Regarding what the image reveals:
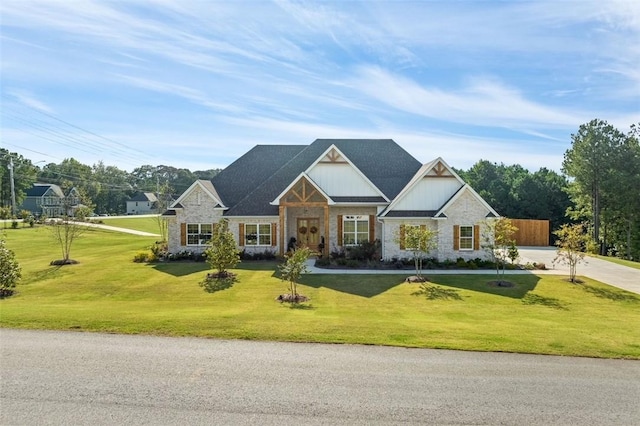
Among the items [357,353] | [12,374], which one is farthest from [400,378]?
[12,374]

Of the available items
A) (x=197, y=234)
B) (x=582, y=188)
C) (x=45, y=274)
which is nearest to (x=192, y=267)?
(x=197, y=234)

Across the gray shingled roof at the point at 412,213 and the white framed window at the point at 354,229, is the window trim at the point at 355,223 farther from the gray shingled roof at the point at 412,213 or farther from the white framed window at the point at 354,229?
the gray shingled roof at the point at 412,213

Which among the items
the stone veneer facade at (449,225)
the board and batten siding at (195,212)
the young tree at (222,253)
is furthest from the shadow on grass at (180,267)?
the stone veneer facade at (449,225)

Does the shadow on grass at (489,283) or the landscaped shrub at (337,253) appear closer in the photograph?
the shadow on grass at (489,283)

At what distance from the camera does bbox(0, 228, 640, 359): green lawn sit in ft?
35.2

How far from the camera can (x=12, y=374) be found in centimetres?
798

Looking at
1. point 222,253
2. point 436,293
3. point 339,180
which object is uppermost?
point 339,180

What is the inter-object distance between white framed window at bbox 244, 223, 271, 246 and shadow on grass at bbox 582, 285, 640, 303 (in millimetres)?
18529

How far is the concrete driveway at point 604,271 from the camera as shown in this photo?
65.4ft

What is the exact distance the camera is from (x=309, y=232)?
2780cm

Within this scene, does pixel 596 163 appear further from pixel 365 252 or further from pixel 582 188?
pixel 365 252

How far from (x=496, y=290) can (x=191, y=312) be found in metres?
13.5

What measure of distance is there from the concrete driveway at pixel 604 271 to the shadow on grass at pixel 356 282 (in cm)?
1039

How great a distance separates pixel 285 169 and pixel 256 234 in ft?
19.7
